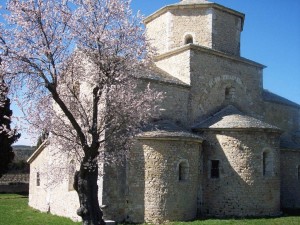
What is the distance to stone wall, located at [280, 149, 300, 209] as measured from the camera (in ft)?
59.6

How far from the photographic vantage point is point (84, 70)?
10.8m

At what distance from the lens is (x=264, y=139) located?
1527 cm

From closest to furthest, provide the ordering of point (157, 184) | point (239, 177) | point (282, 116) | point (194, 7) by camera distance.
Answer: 1. point (157, 184)
2. point (239, 177)
3. point (194, 7)
4. point (282, 116)

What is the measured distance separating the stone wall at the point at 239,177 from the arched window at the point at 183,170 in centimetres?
150

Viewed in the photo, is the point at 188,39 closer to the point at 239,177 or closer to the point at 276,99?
the point at 276,99

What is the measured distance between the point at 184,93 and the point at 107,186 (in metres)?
5.54

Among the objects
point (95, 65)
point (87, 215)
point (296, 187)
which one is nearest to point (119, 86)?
point (95, 65)

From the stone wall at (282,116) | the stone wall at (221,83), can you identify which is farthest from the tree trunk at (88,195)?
the stone wall at (282,116)

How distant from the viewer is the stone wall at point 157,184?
521 inches

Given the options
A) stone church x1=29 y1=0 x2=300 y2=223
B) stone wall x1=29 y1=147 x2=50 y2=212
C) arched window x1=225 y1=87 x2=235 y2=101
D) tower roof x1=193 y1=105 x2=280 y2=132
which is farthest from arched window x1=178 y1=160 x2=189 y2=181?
stone wall x1=29 y1=147 x2=50 y2=212

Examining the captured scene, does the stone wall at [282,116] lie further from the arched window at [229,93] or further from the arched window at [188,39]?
the arched window at [188,39]

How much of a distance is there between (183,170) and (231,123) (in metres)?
2.99

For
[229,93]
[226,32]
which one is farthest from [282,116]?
[226,32]

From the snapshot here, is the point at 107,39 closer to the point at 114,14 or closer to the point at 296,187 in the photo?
the point at 114,14
